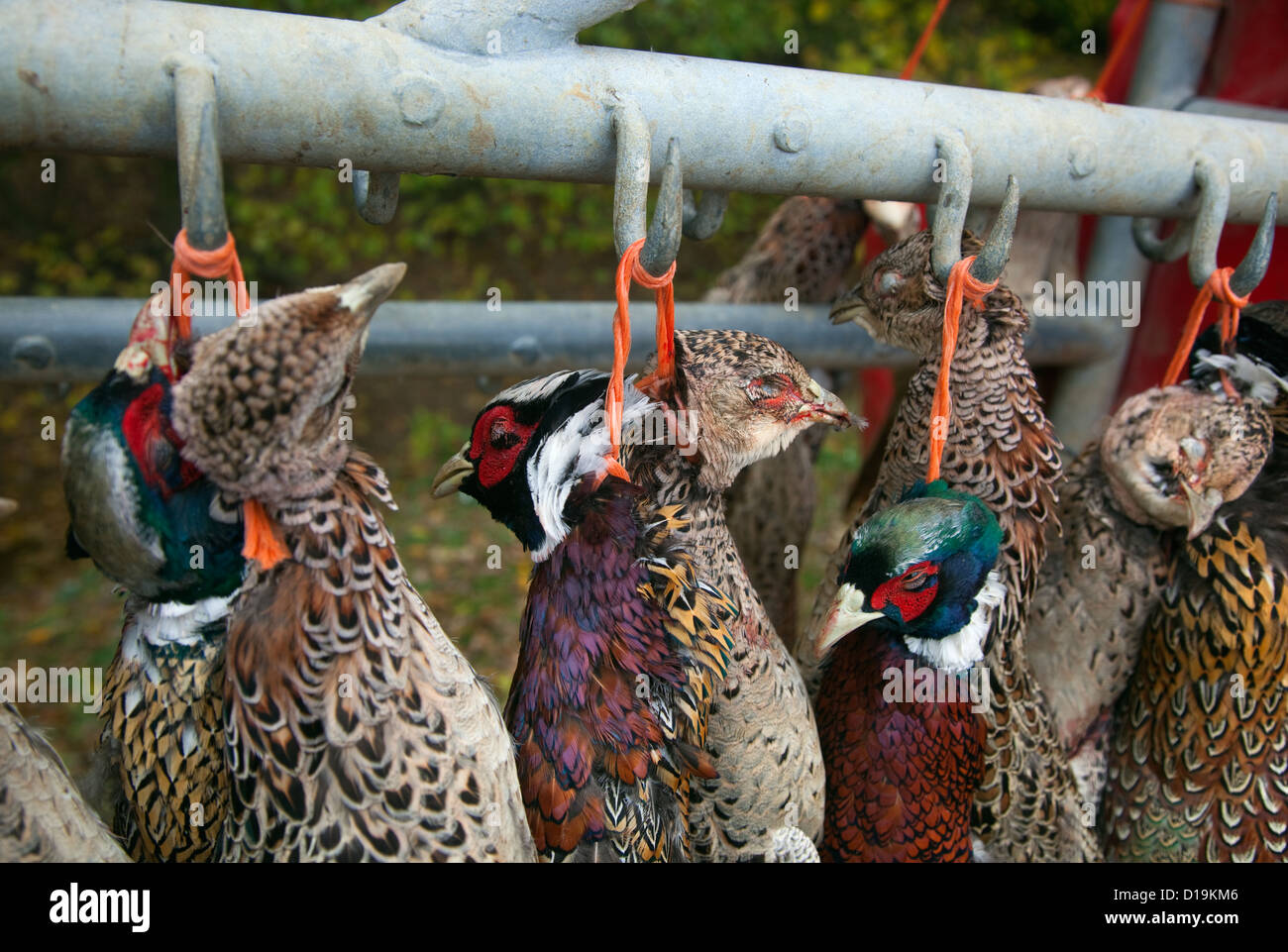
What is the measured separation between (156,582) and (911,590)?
113 centimetres

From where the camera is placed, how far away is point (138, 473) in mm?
1074

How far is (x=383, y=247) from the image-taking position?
798 cm

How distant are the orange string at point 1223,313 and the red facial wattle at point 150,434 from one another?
164 cm

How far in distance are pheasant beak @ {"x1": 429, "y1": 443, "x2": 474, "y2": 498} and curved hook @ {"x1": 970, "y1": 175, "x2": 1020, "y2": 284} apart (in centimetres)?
87

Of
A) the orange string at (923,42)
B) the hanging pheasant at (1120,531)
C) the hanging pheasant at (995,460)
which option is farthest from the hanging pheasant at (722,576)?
the orange string at (923,42)

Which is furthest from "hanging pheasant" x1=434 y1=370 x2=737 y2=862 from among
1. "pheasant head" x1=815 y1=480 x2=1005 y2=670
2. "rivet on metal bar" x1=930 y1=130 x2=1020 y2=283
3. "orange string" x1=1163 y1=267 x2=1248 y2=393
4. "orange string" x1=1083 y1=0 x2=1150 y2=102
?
"orange string" x1=1083 y1=0 x2=1150 y2=102

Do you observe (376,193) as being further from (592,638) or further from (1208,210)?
(1208,210)

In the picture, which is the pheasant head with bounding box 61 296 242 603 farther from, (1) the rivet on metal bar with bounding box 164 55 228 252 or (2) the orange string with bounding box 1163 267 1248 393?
(2) the orange string with bounding box 1163 267 1248 393

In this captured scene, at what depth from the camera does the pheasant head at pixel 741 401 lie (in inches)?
63.3

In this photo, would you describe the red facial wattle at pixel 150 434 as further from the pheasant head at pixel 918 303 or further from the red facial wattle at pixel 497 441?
the pheasant head at pixel 918 303

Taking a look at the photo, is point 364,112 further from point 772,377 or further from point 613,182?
point 772,377

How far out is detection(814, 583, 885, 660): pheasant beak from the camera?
1.55 m
